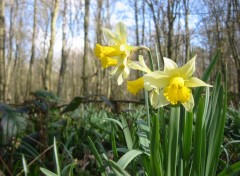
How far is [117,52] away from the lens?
1.25 m

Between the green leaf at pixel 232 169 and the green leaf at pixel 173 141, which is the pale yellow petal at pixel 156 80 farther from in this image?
the green leaf at pixel 232 169

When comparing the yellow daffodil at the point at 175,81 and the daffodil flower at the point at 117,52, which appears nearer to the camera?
the yellow daffodil at the point at 175,81

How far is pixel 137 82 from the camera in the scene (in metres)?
1.21

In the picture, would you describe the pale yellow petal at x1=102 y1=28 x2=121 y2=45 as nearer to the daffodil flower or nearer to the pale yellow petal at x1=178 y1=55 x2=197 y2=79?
the daffodil flower

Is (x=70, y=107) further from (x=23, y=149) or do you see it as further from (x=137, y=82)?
(x=137, y=82)

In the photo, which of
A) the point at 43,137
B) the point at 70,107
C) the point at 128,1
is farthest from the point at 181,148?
the point at 128,1

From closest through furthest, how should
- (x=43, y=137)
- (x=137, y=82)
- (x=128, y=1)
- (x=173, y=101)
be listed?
1. (x=173, y=101)
2. (x=137, y=82)
3. (x=43, y=137)
4. (x=128, y=1)

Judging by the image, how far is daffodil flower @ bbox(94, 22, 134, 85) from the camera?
125 cm

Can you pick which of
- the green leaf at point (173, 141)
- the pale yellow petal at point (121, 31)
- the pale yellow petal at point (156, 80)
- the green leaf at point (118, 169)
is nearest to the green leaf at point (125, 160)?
the green leaf at point (118, 169)

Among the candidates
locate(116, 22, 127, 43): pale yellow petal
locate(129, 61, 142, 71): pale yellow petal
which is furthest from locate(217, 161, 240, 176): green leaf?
locate(116, 22, 127, 43): pale yellow petal

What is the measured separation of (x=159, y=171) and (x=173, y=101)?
273 mm

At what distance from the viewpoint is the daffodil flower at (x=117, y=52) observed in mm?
1250

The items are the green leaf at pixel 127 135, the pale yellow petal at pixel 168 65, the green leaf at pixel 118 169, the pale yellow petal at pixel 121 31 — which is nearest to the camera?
the green leaf at pixel 118 169

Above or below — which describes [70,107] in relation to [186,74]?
below
